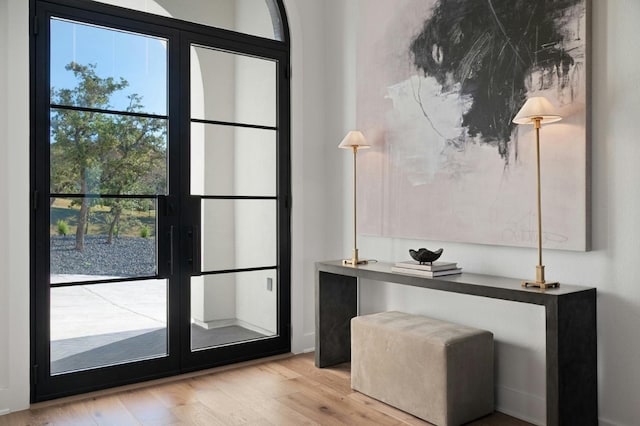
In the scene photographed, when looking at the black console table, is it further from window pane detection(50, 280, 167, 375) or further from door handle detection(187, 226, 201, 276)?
window pane detection(50, 280, 167, 375)

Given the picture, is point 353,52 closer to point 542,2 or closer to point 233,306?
point 542,2

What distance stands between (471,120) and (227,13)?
1.86 metres

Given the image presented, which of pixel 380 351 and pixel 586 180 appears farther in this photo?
pixel 380 351

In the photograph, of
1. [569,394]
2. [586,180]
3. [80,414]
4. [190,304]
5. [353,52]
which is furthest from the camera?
[353,52]

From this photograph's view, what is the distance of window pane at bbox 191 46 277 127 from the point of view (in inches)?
140

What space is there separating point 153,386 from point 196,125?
1679 mm

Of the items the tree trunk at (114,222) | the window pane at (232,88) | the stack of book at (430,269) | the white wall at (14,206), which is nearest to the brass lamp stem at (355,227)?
the stack of book at (430,269)

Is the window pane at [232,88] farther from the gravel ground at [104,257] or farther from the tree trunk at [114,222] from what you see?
the gravel ground at [104,257]

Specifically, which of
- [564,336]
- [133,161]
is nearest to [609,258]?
[564,336]

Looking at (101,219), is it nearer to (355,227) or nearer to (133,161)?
(133,161)

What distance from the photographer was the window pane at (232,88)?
3.56 m

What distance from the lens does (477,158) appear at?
9.64ft

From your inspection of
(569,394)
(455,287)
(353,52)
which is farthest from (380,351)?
(353,52)

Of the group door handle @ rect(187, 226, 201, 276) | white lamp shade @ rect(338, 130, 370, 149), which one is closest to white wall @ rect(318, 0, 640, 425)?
white lamp shade @ rect(338, 130, 370, 149)
